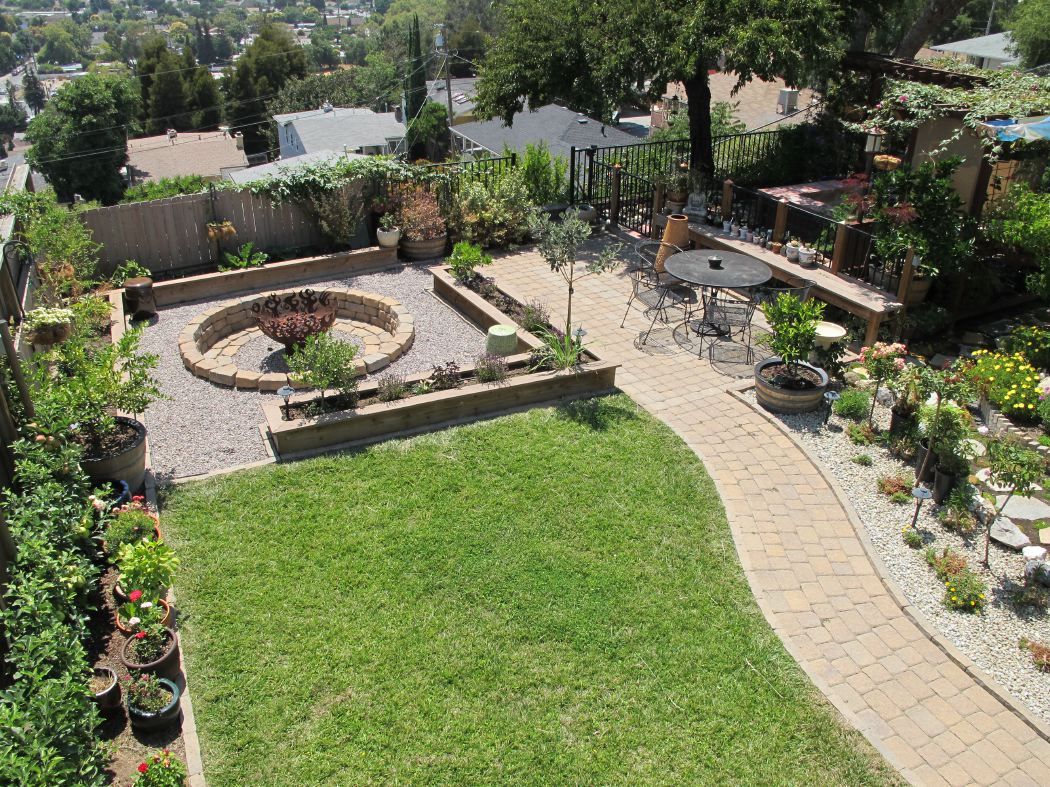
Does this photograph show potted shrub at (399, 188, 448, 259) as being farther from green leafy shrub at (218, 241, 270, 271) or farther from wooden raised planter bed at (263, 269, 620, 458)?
wooden raised planter bed at (263, 269, 620, 458)

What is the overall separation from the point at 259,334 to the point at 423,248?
3.38m

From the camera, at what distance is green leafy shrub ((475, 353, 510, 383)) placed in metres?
8.67

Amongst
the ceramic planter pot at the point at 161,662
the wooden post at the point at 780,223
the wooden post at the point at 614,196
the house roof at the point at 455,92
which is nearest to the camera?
the ceramic planter pot at the point at 161,662

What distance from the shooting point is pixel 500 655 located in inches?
218

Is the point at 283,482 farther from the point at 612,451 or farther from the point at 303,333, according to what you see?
the point at 612,451

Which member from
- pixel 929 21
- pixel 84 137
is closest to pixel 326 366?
pixel 929 21

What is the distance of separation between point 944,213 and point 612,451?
18.3 feet

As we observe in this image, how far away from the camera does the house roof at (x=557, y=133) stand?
23969mm

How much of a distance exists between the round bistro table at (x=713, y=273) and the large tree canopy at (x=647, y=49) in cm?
334

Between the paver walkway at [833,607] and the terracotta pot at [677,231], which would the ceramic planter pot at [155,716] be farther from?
the terracotta pot at [677,231]

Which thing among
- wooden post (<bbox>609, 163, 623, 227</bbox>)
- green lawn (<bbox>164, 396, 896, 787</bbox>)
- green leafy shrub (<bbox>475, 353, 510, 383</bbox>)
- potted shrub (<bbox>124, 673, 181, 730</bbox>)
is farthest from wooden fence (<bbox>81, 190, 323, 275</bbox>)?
potted shrub (<bbox>124, 673, 181, 730</bbox>)

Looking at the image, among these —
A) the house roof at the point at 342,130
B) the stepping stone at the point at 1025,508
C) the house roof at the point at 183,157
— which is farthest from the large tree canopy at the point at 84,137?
the stepping stone at the point at 1025,508

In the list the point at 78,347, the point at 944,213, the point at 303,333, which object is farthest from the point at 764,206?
the point at 78,347

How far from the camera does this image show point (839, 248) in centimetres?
1076
